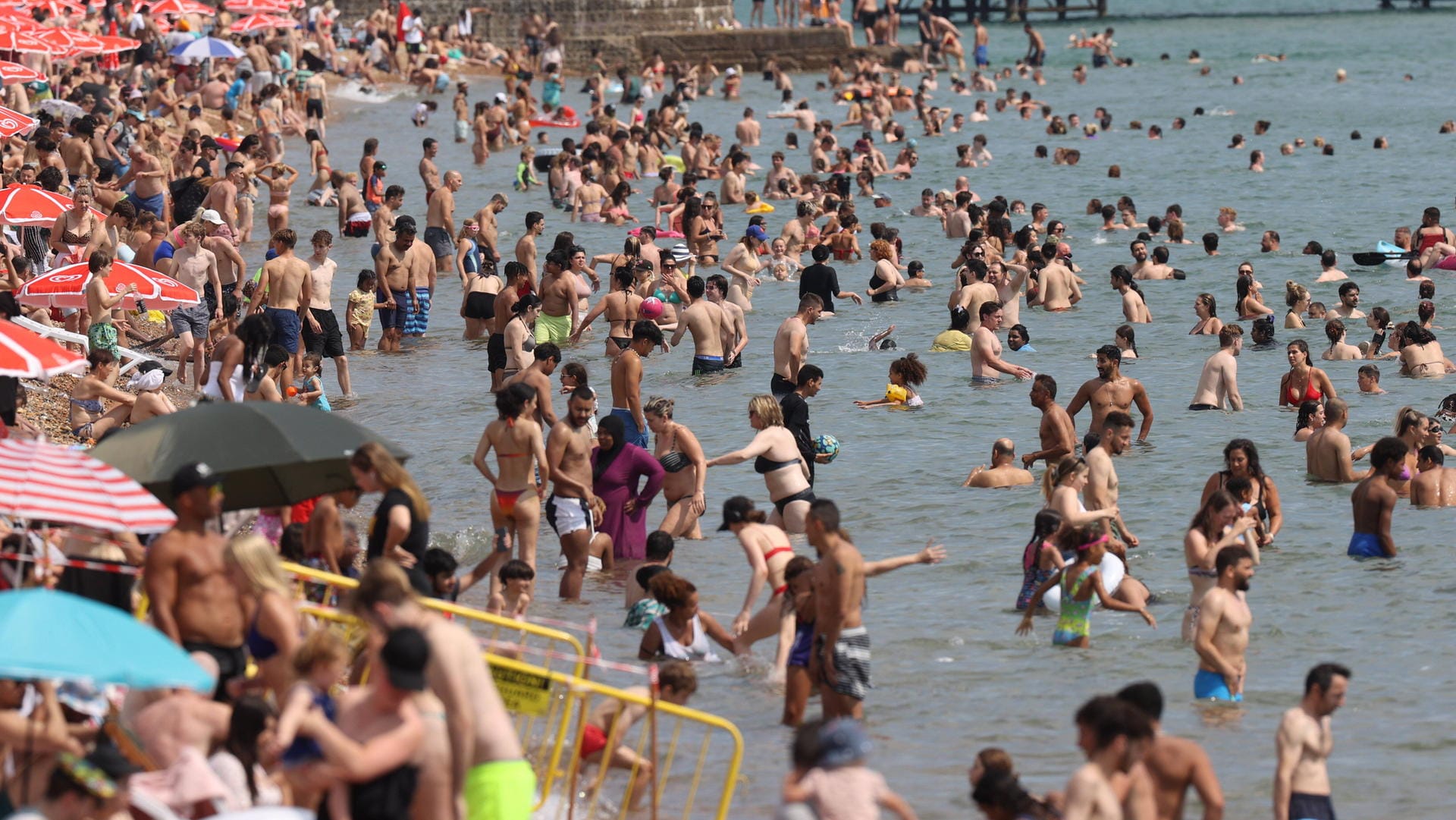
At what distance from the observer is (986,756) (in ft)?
22.9

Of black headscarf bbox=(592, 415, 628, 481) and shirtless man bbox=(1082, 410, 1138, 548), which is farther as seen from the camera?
shirtless man bbox=(1082, 410, 1138, 548)

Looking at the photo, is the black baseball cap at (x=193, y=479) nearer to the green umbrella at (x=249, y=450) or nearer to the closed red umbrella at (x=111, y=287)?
the green umbrella at (x=249, y=450)

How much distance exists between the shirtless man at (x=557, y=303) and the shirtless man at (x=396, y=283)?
1.85 metres

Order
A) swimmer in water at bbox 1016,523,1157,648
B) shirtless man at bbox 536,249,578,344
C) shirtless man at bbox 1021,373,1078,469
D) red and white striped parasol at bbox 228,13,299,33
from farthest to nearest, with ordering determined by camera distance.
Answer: red and white striped parasol at bbox 228,13,299,33 → shirtless man at bbox 536,249,578,344 → shirtless man at bbox 1021,373,1078,469 → swimmer in water at bbox 1016,523,1157,648

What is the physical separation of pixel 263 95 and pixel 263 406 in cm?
2688

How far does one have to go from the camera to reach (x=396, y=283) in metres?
19.4

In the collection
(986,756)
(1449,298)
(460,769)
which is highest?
(460,769)

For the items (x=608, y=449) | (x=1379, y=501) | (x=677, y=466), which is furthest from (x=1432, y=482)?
(x=608, y=449)

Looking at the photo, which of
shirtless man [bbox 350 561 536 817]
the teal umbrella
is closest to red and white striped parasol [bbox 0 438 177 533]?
the teal umbrella

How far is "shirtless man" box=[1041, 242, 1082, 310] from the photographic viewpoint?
76.4ft

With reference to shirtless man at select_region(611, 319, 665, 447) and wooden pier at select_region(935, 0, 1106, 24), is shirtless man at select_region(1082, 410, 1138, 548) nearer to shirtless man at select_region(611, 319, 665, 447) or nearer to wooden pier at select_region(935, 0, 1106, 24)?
shirtless man at select_region(611, 319, 665, 447)

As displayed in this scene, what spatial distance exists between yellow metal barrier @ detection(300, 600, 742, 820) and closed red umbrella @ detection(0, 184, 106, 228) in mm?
9358

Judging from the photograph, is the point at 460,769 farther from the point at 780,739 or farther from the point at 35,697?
the point at 780,739

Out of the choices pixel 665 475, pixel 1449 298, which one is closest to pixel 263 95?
pixel 1449 298
